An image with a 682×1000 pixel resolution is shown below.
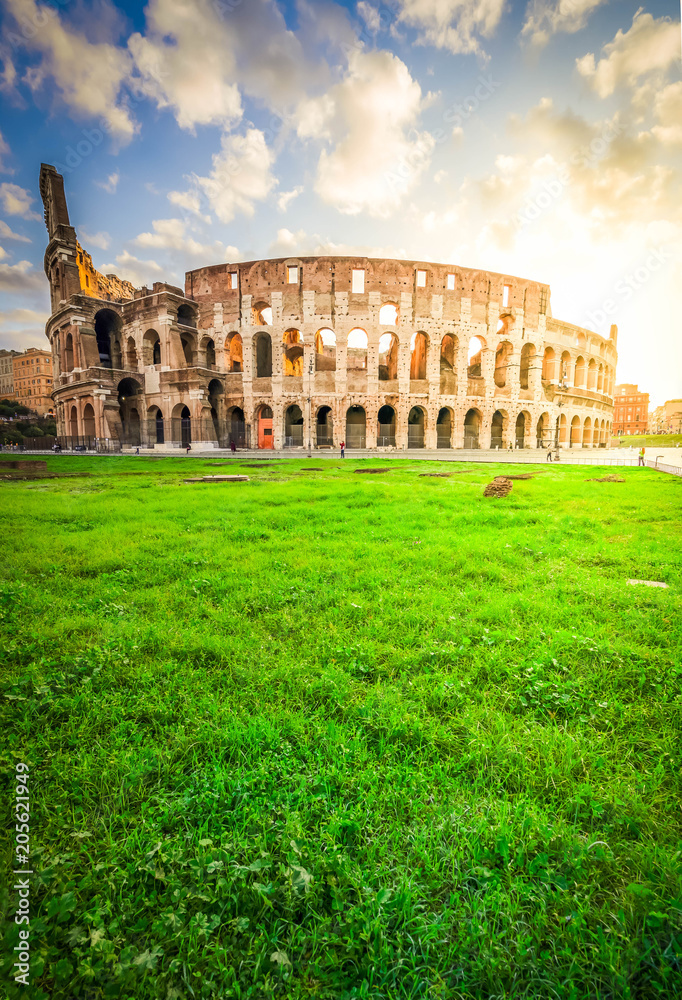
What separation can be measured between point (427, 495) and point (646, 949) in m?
8.51

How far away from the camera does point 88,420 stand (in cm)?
3844

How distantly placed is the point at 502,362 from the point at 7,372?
85.5 metres

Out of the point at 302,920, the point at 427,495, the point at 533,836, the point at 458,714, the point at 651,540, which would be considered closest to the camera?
the point at 302,920

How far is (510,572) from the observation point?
4.34 metres

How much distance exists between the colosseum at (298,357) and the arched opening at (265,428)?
0.10m


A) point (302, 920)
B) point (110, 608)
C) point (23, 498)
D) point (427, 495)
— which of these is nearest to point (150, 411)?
point (23, 498)

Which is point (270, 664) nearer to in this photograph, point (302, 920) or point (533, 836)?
point (302, 920)

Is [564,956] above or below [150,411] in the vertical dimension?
below

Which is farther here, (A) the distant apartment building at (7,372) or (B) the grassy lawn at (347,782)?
(A) the distant apartment building at (7,372)

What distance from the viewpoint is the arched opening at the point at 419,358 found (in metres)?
40.4

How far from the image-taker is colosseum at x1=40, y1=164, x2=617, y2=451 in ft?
118

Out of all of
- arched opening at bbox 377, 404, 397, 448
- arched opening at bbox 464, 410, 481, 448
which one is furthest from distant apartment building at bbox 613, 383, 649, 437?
arched opening at bbox 377, 404, 397, 448

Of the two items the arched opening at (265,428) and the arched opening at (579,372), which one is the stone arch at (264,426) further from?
the arched opening at (579,372)

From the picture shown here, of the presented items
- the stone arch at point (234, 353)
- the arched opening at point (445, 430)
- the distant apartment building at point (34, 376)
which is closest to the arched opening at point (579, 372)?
the arched opening at point (445, 430)
